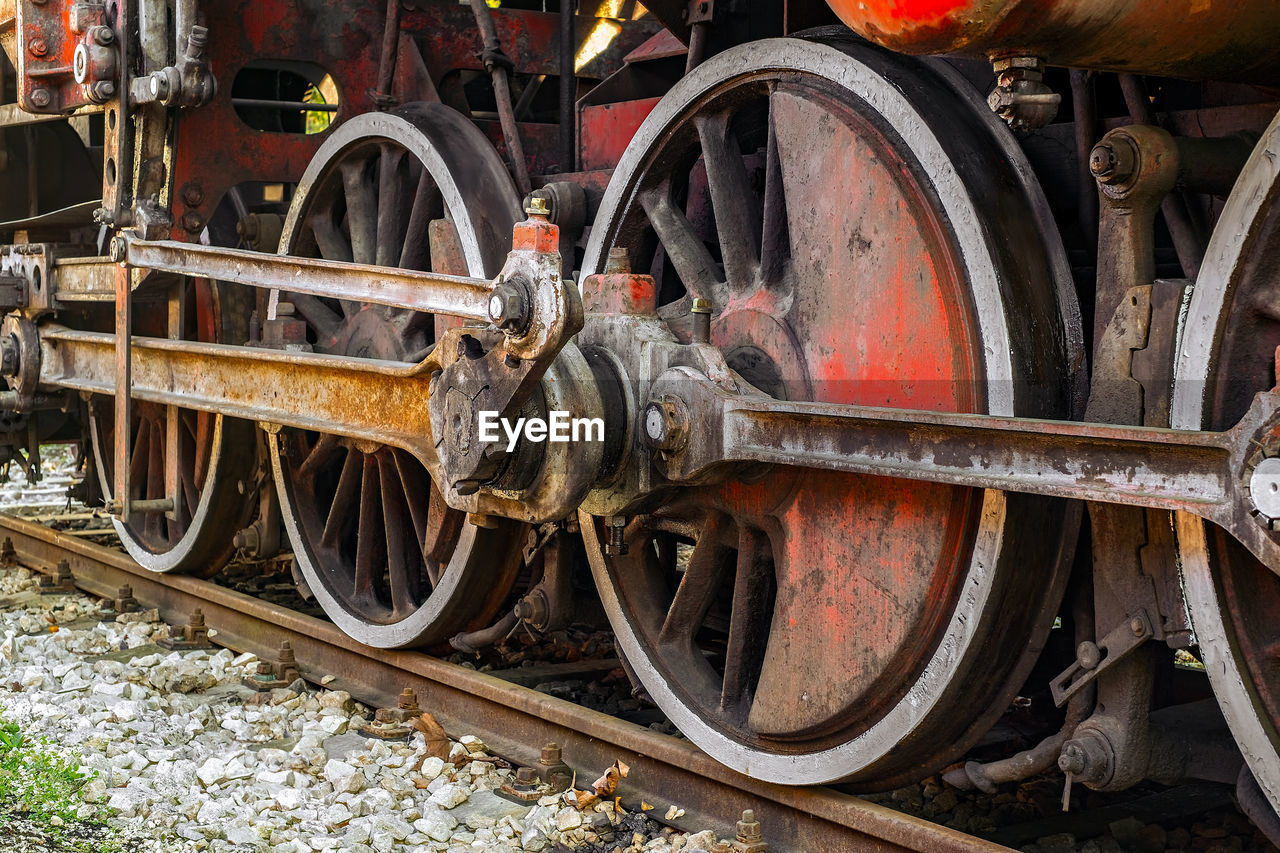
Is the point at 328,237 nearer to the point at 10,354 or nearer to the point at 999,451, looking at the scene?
the point at 10,354

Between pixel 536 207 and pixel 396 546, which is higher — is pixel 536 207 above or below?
above

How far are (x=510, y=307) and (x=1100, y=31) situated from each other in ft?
4.17

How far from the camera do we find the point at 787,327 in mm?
3133

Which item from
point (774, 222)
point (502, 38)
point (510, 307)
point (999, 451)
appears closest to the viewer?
point (999, 451)

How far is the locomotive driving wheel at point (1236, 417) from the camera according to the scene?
2184 millimetres

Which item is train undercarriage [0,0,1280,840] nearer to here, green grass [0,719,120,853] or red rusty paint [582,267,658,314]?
red rusty paint [582,267,658,314]

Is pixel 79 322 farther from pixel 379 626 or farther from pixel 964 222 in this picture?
pixel 964 222

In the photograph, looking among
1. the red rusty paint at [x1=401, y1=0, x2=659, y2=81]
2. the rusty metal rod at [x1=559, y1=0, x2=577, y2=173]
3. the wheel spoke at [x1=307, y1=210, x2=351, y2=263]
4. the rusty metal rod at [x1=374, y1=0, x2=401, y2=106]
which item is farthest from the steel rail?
the red rusty paint at [x1=401, y1=0, x2=659, y2=81]

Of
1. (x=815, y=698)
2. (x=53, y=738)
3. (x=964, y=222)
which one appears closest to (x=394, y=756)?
(x=53, y=738)

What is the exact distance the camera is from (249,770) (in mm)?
3621

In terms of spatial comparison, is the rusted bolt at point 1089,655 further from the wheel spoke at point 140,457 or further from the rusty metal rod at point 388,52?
the wheel spoke at point 140,457

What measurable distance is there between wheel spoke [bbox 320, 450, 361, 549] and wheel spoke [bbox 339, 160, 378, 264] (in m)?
0.65

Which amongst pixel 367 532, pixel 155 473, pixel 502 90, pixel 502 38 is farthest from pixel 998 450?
pixel 155 473

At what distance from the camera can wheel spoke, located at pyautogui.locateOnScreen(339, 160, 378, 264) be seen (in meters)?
4.66
